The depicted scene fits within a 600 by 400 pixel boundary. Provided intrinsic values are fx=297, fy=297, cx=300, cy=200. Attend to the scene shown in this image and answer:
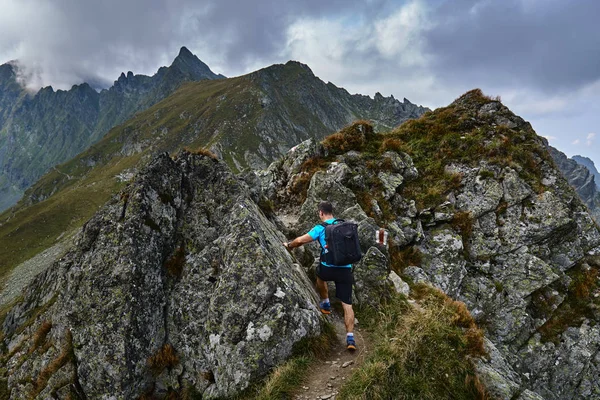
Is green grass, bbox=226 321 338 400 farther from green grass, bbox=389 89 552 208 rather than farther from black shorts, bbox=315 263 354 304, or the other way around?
green grass, bbox=389 89 552 208

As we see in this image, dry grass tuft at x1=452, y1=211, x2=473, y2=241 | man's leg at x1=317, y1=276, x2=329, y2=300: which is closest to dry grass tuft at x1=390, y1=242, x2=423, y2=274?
dry grass tuft at x1=452, y1=211, x2=473, y2=241

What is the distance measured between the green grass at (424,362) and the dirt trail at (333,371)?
482 mm

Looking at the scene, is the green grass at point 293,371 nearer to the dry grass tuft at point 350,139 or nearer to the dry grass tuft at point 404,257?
the dry grass tuft at point 404,257

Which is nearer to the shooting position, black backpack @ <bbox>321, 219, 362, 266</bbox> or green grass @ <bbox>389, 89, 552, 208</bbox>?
black backpack @ <bbox>321, 219, 362, 266</bbox>

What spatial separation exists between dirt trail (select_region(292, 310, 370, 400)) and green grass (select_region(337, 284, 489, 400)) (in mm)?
482

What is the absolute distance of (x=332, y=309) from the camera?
11453mm

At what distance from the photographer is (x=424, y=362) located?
23.7 feet

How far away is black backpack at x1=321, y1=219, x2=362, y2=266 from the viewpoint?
30.5ft

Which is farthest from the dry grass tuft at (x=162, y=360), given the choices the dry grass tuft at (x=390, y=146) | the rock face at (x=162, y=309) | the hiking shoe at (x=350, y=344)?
the dry grass tuft at (x=390, y=146)

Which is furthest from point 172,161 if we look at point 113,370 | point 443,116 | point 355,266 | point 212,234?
point 443,116

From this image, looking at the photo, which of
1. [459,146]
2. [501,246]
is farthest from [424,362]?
[459,146]

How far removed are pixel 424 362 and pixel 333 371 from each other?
2361 mm

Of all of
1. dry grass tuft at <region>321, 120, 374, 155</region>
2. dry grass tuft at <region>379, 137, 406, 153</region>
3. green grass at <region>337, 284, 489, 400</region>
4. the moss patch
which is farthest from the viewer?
dry grass tuft at <region>321, 120, 374, 155</region>

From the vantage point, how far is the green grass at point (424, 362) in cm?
676
